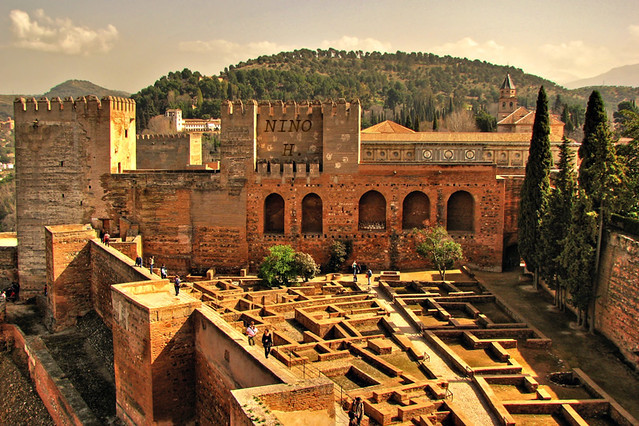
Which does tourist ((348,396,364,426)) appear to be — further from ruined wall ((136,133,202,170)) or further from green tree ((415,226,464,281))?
ruined wall ((136,133,202,170))

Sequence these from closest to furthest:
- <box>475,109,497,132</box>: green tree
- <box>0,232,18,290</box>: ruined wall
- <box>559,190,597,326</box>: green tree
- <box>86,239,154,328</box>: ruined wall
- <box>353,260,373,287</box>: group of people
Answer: <box>86,239,154,328</box>: ruined wall → <box>559,190,597,326</box>: green tree → <box>353,260,373,287</box>: group of people → <box>0,232,18,290</box>: ruined wall → <box>475,109,497,132</box>: green tree

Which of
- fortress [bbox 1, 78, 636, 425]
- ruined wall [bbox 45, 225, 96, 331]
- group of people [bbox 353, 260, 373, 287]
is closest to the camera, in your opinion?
fortress [bbox 1, 78, 636, 425]

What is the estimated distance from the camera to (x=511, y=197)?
95.6ft

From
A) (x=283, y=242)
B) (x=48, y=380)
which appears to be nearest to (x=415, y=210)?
(x=283, y=242)

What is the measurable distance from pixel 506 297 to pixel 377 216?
7063 millimetres

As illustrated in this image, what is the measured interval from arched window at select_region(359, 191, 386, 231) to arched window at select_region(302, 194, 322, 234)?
1.89 metres

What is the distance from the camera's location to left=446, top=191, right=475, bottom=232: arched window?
29.0 meters

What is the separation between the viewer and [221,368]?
46.9ft

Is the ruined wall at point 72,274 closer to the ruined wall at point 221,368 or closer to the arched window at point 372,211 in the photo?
the ruined wall at point 221,368

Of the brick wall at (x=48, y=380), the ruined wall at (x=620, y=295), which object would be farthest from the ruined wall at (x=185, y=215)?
the ruined wall at (x=620, y=295)

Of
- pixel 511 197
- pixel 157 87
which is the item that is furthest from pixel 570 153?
pixel 157 87

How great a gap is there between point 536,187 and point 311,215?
982 centimetres

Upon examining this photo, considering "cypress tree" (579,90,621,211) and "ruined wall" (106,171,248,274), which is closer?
"cypress tree" (579,90,621,211)

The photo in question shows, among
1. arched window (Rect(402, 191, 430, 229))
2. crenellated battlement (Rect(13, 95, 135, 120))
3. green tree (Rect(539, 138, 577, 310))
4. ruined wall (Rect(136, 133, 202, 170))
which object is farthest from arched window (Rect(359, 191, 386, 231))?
ruined wall (Rect(136, 133, 202, 170))
